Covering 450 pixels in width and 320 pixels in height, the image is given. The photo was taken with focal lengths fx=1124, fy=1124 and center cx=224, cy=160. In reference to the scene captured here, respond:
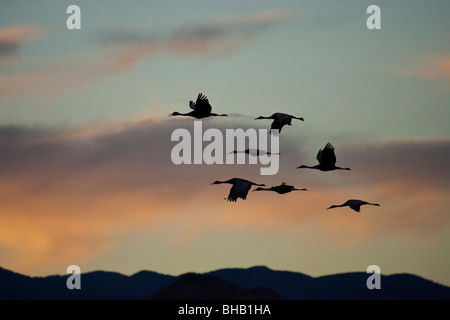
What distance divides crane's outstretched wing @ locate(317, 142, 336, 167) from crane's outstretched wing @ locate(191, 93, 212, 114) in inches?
296

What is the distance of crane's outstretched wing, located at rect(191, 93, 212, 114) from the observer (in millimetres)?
68938

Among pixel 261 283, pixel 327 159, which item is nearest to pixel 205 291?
pixel 327 159

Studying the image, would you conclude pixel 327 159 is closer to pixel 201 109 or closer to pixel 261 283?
pixel 201 109

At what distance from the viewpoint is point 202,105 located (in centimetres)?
6962

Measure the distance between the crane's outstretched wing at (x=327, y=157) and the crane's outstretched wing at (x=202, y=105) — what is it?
752 cm

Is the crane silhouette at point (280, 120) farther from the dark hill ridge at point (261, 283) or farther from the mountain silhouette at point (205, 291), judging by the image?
the dark hill ridge at point (261, 283)

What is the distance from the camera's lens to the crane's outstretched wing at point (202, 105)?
68.9 m

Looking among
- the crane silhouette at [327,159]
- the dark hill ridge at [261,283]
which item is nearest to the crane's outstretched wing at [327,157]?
the crane silhouette at [327,159]
